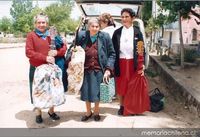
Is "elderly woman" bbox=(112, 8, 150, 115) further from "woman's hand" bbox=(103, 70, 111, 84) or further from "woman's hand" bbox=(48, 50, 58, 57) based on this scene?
"woman's hand" bbox=(48, 50, 58, 57)

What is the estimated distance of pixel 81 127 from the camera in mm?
7012

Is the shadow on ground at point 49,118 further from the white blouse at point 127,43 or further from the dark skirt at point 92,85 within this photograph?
the white blouse at point 127,43

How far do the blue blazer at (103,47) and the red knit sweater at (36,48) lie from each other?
0.48m

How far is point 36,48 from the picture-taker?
23.2ft

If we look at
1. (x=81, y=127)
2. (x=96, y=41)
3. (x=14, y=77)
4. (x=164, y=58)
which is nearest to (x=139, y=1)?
(x=96, y=41)

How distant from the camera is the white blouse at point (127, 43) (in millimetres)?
7512

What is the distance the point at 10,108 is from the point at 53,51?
90.3 inches

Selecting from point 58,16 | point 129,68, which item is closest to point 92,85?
point 129,68

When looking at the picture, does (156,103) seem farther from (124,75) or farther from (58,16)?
(58,16)

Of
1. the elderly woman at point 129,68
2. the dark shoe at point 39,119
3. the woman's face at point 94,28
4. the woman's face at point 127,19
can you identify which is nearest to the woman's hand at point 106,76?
the elderly woman at point 129,68

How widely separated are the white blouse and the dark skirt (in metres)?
0.63

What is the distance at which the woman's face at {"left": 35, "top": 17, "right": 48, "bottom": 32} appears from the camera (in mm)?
7000

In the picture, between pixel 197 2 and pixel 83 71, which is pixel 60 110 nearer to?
pixel 83 71

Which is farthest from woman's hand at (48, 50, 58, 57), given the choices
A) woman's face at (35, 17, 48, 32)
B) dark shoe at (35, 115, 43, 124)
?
dark shoe at (35, 115, 43, 124)
